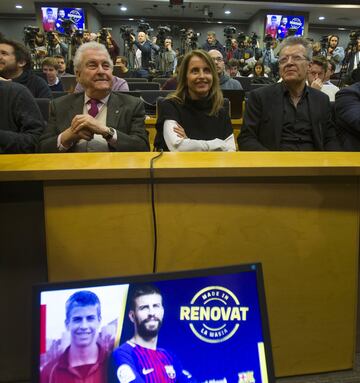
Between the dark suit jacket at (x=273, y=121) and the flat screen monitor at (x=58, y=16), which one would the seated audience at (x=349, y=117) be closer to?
the dark suit jacket at (x=273, y=121)

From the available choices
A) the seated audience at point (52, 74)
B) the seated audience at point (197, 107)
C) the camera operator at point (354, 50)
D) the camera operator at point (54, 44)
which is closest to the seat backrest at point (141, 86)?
the seated audience at point (52, 74)

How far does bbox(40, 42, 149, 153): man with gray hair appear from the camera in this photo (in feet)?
5.29

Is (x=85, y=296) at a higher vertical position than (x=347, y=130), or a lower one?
lower

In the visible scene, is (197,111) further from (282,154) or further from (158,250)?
(158,250)

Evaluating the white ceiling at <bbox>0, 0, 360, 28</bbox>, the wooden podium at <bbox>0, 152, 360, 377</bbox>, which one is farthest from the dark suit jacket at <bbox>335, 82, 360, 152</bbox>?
the white ceiling at <bbox>0, 0, 360, 28</bbox>

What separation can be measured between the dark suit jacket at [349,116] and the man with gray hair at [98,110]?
944 mm

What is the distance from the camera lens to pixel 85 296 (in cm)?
62

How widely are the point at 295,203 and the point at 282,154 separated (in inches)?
8.7

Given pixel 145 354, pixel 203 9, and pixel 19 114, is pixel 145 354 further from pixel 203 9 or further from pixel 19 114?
pixel 203 9

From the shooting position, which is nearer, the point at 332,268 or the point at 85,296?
the point at 85,296

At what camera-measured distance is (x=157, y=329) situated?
2.13 ft

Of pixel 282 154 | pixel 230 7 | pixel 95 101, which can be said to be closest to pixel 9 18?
pixel 230 7

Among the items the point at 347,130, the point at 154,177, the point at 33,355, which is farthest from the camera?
the point at 347,130

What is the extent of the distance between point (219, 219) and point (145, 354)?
1.81 feet
